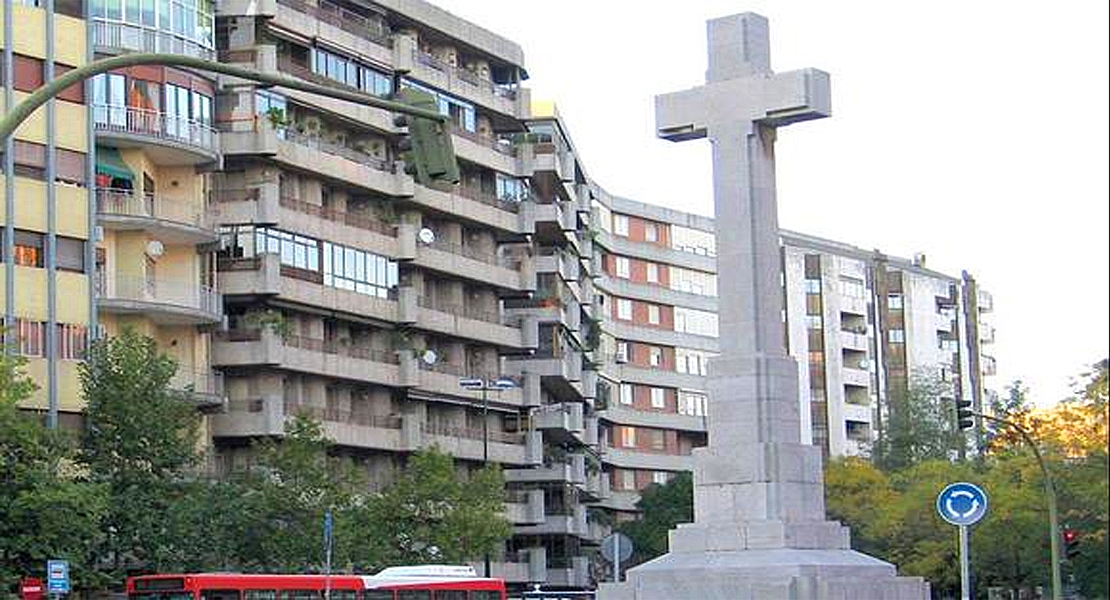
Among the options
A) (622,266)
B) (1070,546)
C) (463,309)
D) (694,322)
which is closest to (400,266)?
(463,309)

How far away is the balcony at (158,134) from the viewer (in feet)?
215

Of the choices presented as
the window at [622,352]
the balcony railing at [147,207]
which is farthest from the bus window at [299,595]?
the window at [622,352]

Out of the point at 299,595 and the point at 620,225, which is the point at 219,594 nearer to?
the point at 299,595

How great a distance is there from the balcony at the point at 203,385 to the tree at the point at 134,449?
4.40 metres

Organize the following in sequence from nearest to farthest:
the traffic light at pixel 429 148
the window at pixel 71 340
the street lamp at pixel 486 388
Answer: the traffic light at pixel 429 148
the window at pixel 71 340
the street lamp at pixel 486 388

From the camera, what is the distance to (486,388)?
79.4 metres

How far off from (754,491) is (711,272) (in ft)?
296

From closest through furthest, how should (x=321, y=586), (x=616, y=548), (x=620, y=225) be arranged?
(x=616, y=548)
(x=321, y=586)
(x=620, y=225)

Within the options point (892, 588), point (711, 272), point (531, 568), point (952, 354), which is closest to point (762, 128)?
point (892, 588)

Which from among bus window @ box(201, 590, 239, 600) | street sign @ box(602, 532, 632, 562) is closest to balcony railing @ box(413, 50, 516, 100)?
bus window @ box(201, 590, 239, 600)

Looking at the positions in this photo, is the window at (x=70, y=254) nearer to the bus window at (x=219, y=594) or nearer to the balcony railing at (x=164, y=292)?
the balcony railing at (x=164, y=292)

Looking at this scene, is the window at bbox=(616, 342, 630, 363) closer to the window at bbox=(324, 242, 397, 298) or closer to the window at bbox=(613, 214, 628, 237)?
the window at bbox=(613, 214, 628, 237)

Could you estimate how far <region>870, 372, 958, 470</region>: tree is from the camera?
101938mm

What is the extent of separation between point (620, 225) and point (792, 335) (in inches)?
641
